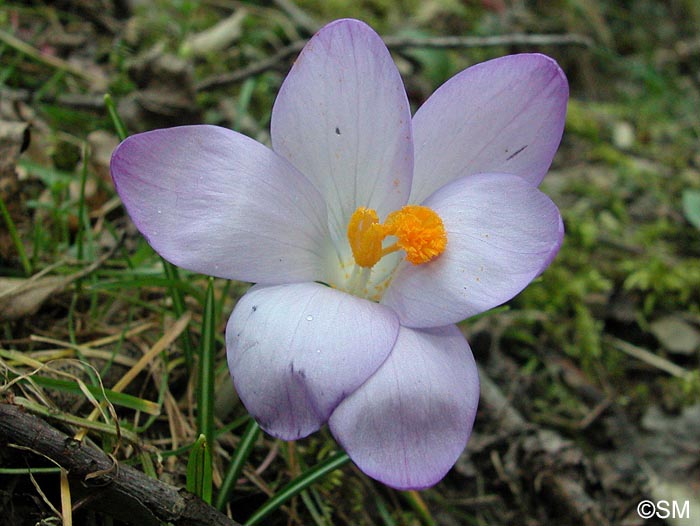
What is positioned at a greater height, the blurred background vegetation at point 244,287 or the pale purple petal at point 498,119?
the pale purple petal at point 498,119

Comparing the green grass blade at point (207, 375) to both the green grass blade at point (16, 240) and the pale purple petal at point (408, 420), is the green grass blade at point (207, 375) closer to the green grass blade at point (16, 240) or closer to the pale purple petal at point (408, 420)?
the pale purple petal at point (408, 420)

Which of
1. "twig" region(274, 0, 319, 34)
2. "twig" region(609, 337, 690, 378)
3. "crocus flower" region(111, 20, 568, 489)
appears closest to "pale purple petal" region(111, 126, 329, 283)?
"crocus flower" region(111, 20, 568, 489)

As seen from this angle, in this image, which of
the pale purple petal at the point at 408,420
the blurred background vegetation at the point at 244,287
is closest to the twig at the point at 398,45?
the blurred background vegetation at the point at 244,287

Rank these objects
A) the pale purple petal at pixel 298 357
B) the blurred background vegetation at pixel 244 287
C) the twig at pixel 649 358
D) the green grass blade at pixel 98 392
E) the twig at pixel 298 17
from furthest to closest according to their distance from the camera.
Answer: the twig at pixel 298 17 → the twig at pixel 649 358 → the blurred background vegetation at pixel 244 287 → the green grass blade at pixel 98 392 → the pale purple petal at pixel 298 357

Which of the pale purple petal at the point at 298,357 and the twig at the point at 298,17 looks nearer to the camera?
the pale purple petal at the point at 298,357

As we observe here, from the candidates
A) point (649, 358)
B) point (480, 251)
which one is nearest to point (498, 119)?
point (480, 251)

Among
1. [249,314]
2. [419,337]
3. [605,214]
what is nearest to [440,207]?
[419,337]

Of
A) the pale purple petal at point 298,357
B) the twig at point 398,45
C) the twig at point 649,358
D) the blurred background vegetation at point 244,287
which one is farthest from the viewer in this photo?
the twig at point 398,45

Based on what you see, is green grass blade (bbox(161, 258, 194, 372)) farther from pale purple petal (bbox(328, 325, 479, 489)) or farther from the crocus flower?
pale purple petal (bbox(328, 325, 479, 489))
